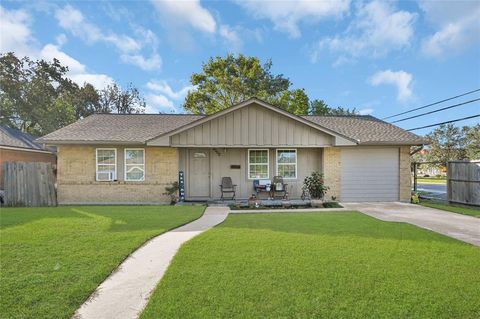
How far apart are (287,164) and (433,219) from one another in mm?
5996

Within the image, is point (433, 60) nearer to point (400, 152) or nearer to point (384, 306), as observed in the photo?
point (400, 152)

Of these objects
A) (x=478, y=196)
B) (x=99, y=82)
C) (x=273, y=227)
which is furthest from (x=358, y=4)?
(x=99, y=82)

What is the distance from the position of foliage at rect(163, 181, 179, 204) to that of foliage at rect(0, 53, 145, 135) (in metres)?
25.9

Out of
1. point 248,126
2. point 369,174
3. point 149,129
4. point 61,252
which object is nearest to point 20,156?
point 149,129

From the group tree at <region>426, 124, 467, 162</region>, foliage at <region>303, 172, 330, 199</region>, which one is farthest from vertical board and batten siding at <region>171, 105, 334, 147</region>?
tree at <region>426, 124, 467, 162</region>

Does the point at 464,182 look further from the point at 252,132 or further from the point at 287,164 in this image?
the point at 252,132

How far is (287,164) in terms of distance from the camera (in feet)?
41.7

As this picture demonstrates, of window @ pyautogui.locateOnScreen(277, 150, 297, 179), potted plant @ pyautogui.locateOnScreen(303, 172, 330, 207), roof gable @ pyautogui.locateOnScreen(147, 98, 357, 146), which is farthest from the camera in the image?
window @ pyautogui.locateOnScreen(277, 150, 297, 179)

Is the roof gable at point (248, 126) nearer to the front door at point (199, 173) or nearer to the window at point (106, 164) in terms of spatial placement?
the front door at point (199, 173)

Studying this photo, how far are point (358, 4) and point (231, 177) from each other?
10371 millimetres

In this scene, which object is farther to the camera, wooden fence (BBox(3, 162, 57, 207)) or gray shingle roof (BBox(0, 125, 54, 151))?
gray shingle roof (BBox(0, 125, 54, 151))

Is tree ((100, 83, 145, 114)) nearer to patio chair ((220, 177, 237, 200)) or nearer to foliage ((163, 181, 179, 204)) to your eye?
foliage ((163, 181, 179, 204))

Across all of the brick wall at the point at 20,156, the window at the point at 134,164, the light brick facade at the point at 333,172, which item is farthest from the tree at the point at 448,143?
the brick wall at the point at 20,156

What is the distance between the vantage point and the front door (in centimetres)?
1258
